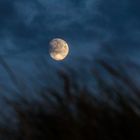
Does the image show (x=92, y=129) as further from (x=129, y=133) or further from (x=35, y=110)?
(x=35, y=110)

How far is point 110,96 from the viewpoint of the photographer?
7.18 feet

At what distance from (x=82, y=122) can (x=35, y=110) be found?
0.76ft

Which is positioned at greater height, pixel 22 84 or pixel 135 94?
pixel 22 84

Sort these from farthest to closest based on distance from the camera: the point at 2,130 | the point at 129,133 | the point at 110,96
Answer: the point at 2,130 < the point at 110,96 < the point at 129,133

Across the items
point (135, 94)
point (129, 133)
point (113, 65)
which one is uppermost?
point (113, 65)

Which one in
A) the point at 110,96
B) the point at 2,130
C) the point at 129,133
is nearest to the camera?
the point at 129,133

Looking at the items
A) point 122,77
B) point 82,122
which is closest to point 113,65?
point 122,77

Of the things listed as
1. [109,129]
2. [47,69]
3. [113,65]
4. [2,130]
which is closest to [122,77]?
[113,65]

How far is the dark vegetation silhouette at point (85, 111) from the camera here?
6.88 feet

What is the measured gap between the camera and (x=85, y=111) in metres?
2.18

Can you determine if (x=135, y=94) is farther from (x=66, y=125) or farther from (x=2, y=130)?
(x=2, y=130)

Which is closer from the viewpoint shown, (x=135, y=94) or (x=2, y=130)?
(x=135, y=94)

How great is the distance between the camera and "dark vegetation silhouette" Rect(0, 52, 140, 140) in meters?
2.10

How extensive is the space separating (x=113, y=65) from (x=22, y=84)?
1.45 feet
